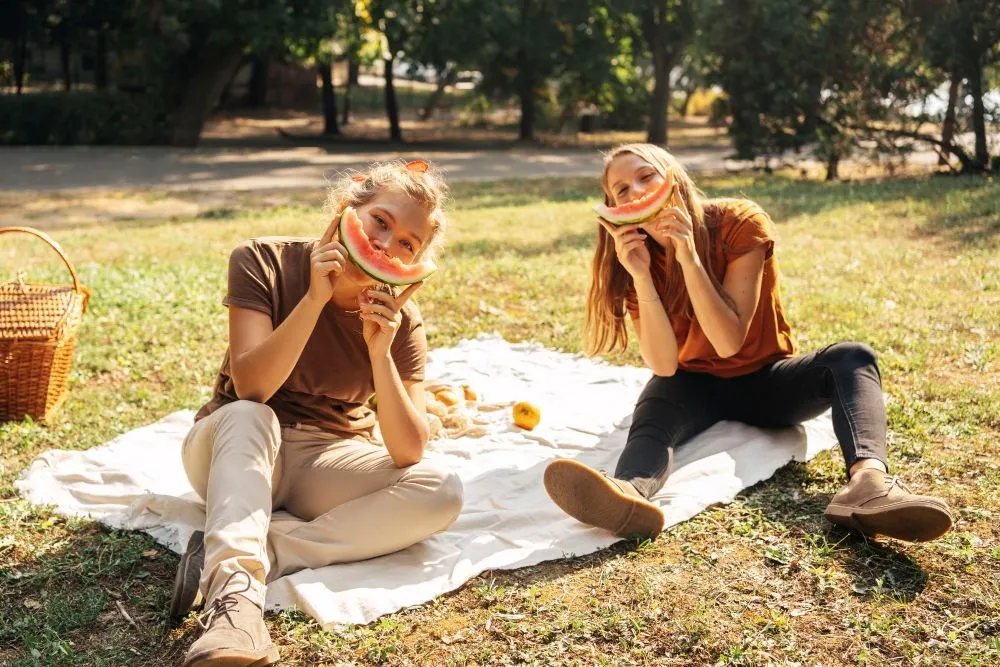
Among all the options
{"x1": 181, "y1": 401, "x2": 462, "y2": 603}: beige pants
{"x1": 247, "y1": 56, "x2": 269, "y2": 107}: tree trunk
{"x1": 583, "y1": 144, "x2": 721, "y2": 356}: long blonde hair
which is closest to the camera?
{"x1": 181, "y1": 401, "x2": 462, "y2": 603}: beige pants

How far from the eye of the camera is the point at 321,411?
383 cm

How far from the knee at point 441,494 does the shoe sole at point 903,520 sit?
4.53 ft

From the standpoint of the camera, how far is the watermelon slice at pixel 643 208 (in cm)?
410

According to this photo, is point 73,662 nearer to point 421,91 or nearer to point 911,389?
point 911,389

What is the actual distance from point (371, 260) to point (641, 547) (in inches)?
56.4

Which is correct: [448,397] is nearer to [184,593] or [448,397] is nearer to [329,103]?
[184,593]

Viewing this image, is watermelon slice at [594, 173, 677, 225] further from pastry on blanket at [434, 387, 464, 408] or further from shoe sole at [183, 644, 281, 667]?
shoe sole at [183, 644, 281, 667]

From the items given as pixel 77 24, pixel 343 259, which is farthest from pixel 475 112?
pixel 343 259

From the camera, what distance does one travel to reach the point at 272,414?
3.49 meters

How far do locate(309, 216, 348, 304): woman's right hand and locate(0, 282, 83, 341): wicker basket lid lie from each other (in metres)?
2.27

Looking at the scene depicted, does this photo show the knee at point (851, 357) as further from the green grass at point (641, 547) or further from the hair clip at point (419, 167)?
the hair clip at point (419, 167)

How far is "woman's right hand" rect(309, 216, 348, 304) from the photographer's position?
3.36 m

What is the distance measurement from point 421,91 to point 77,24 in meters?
18.0

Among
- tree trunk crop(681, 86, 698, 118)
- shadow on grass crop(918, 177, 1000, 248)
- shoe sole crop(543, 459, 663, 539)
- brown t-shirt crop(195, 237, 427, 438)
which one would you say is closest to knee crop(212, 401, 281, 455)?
brown t-shirt crop(195, 237, 427, 438)
